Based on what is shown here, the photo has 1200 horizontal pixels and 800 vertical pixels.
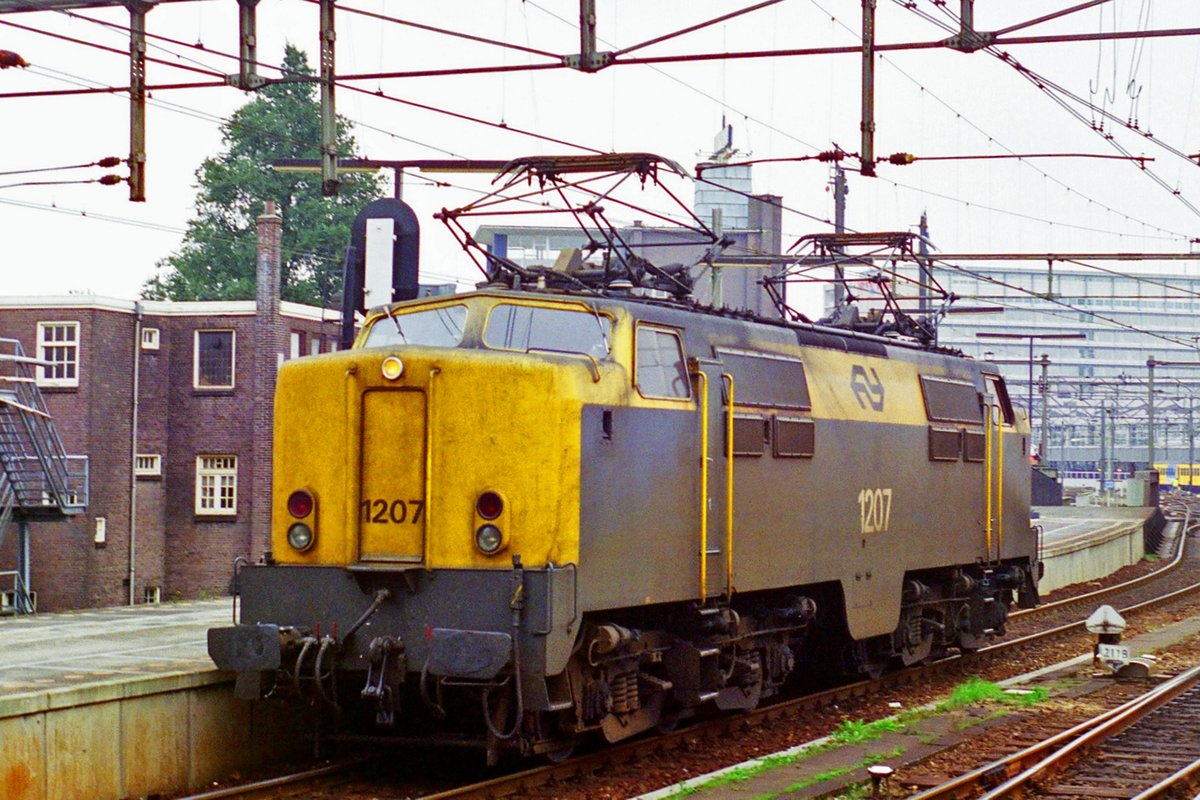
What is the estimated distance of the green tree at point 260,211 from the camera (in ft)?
198

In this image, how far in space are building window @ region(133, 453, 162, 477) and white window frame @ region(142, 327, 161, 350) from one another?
2677 millimetres

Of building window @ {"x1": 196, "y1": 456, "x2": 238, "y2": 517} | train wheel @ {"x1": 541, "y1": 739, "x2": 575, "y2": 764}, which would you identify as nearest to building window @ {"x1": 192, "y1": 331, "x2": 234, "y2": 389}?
building window @ {"x1": 196, "y1": 456, "x2": 238, "y2": 517}

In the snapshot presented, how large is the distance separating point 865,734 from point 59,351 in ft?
90.4

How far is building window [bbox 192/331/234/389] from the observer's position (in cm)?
3953

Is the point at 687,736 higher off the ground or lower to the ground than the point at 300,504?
lower

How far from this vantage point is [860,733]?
1471 cm

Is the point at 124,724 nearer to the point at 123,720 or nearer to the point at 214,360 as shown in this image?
the point at 123,720

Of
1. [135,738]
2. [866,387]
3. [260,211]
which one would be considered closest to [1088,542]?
[866,387]

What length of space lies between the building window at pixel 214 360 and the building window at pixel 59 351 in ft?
11.1

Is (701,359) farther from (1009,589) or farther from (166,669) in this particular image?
(1009,589)

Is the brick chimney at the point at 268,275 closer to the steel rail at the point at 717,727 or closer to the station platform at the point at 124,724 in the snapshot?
the steel rail at the point at 717,727

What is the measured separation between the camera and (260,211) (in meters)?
62.8

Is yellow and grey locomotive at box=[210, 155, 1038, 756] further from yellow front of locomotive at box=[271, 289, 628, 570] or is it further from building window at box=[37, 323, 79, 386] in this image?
building window at box=[37, 323, 79, 386]

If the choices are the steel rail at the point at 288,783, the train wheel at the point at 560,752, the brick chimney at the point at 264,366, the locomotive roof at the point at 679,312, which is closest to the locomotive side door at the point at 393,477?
the locomotive roof at the point at 679,312
